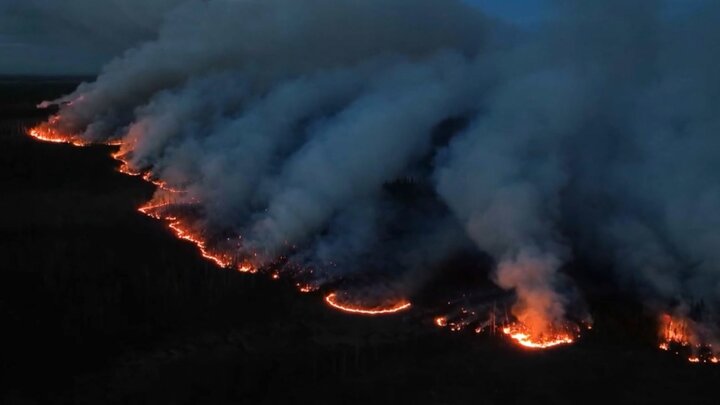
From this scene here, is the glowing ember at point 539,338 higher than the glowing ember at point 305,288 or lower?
lower

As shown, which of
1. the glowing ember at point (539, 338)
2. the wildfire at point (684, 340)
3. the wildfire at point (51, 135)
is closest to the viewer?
the wildfire at point (684, 340)

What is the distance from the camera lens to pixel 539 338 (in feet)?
31.4

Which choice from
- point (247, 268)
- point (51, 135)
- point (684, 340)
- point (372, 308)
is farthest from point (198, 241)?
point (51, 135)

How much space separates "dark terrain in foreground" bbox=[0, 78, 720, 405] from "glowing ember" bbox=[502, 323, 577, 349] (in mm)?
183

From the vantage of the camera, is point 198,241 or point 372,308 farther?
point 198,241

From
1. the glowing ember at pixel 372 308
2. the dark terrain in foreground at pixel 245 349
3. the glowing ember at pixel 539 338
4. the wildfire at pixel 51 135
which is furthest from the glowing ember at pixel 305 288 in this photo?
the wildfire at pixel 51 135

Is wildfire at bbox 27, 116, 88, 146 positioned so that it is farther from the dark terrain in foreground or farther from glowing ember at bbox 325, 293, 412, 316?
glowing ember at bbox 325, 293, 412, 316

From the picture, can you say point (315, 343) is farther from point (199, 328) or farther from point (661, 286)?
point (661, 286)

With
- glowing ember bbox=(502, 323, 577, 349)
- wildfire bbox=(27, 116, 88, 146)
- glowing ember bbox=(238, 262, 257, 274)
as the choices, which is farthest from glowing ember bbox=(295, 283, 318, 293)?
wildfire bbox=(27, 116, 88, 146)

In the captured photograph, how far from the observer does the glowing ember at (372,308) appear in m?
10.5

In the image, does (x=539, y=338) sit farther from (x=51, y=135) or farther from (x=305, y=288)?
(x=51, y=135)

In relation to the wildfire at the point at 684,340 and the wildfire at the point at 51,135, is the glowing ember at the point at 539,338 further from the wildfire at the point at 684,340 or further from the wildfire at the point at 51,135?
the wildfire at the point at 51,135

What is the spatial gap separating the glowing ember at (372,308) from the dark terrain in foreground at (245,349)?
0.24 m

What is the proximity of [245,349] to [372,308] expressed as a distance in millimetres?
2239
